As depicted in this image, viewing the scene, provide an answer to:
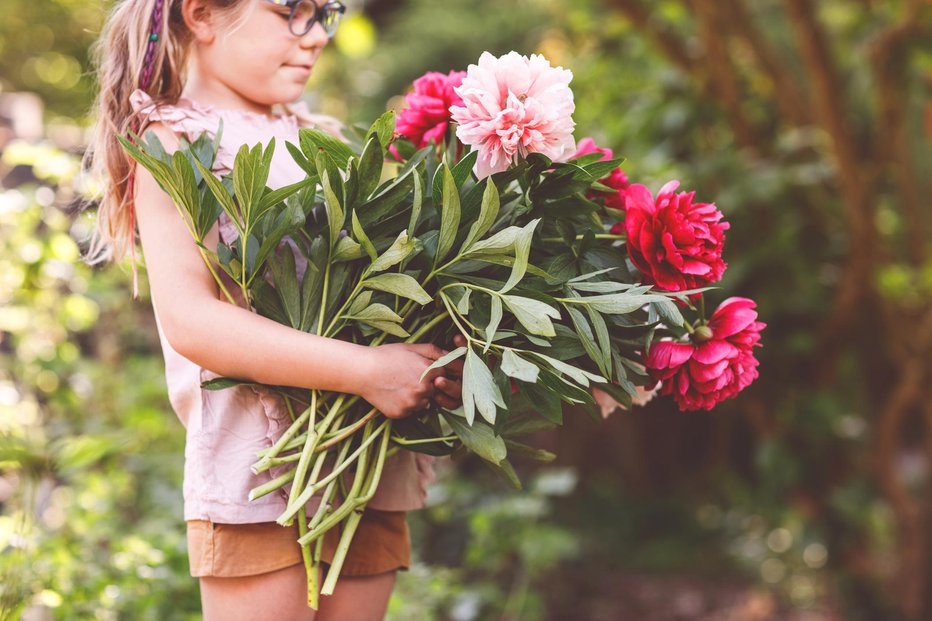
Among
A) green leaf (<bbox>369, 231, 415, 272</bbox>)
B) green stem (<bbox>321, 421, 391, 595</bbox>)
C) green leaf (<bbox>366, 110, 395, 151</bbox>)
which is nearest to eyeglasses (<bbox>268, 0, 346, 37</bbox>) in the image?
green leaf (<bbox>366, 110, 395, 151</bbox>)

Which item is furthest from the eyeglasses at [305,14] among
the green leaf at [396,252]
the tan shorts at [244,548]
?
the tan shorts at [244,548]

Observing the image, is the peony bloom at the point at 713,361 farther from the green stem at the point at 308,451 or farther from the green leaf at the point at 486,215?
the green stem at the point at 308,451

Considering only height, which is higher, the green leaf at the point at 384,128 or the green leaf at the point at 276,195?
the green leaf at the point at 384,128

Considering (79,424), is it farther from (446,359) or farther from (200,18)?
(446,359)

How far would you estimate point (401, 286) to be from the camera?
1158mm

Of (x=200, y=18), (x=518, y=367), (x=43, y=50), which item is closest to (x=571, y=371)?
(x=518, y=367)

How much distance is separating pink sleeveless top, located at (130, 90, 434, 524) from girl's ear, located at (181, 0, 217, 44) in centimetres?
12

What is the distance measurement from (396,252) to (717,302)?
6.42 ft

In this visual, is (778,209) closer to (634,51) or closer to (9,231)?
(634,51)

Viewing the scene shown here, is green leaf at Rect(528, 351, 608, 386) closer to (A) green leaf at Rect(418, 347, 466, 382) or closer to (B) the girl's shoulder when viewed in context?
(A) green leaf at Rect(418, 347, 466, 382)

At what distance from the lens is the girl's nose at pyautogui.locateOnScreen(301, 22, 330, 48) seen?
142 centimetres

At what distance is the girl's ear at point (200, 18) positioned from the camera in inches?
54.1

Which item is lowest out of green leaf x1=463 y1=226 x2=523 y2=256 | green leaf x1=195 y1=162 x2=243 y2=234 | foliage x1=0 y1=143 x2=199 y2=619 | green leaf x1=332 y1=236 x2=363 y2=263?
foliage x1=0 y1=143 x2=199 y2=619

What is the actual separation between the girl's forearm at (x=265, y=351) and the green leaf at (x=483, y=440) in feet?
0.51
